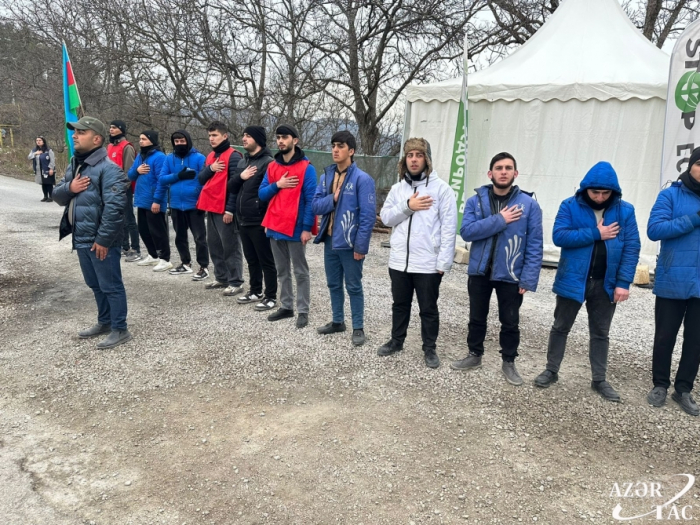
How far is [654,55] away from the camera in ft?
24.7

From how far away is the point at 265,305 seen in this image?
5.23m

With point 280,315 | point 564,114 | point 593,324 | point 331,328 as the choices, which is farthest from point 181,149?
point 564,114

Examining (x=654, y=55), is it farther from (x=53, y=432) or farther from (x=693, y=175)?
(x=53, y=432)

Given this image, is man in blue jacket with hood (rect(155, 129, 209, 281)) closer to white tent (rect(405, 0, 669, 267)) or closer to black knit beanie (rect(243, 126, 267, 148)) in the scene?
black knit beanie (rect(243, 126, 267, 148))

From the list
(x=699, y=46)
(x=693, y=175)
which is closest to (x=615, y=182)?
(x=693, y=175)

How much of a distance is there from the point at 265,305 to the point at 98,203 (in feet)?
6.22

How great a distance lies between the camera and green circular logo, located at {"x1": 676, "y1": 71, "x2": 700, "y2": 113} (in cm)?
605

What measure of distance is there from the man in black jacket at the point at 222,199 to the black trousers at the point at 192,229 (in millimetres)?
388

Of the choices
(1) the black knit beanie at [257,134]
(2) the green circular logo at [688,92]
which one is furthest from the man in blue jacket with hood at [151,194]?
(2) the green circular logo at [688,92]

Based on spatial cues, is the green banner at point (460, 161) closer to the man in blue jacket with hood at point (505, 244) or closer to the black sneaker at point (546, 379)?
the man in blue jacket with hood at point (505, 244)

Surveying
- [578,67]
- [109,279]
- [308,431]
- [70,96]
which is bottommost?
[308,431]

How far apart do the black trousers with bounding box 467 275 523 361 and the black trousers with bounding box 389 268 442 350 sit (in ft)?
0.93

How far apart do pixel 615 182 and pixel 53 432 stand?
391cm

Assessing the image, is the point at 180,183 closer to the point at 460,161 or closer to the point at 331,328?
the point at 331,328
